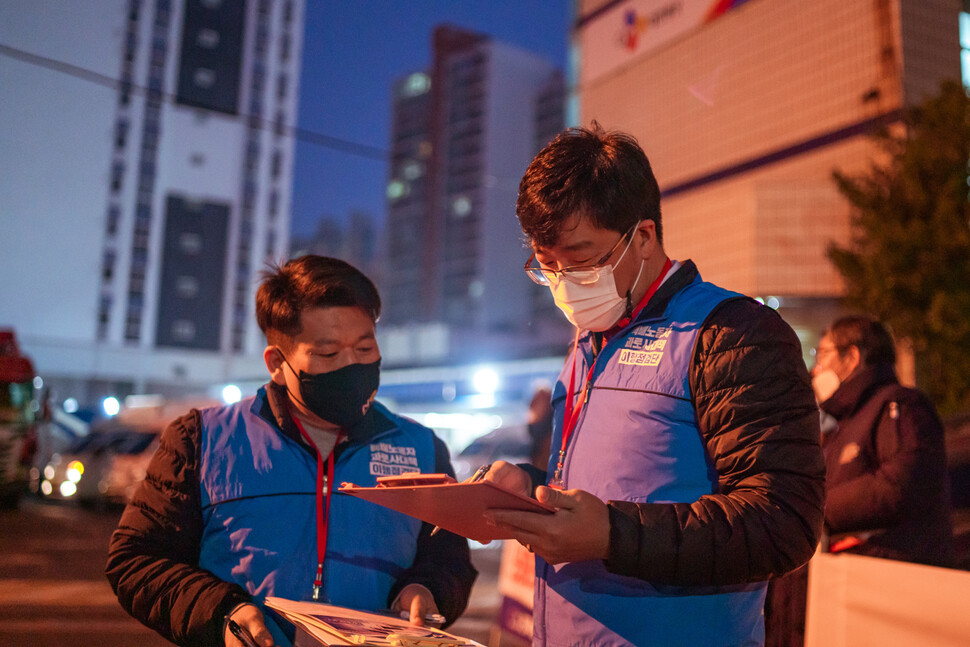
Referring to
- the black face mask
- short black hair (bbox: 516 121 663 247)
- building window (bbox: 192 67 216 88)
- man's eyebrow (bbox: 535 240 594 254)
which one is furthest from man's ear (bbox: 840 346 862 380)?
building window (bbox: 192 67 216 88)

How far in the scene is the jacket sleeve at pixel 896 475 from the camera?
10.0ft

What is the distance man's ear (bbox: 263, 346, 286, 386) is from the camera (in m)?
2.50

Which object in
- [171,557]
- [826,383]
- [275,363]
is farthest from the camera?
[826,383]

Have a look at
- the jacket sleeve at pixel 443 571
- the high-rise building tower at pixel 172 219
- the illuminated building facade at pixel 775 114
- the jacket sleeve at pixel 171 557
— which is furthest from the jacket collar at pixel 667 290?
the high-rise building tower at pixel 172 219

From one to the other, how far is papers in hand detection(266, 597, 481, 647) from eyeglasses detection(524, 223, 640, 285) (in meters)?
0.87

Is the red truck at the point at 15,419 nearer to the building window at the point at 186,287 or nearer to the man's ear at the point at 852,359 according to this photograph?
the man's ear at the point at 852,359

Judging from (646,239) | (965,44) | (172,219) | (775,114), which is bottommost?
(646,239)

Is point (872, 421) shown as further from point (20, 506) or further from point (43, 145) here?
point (43, 145)

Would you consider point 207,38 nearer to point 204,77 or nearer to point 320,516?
point 204,77

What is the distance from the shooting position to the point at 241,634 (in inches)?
76.1

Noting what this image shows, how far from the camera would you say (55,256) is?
1296 inches

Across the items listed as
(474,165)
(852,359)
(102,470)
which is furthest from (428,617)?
(474,165)

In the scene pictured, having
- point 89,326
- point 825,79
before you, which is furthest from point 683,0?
point 89,326

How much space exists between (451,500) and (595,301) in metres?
0.66
